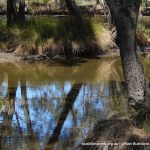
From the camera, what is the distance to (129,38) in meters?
7.26

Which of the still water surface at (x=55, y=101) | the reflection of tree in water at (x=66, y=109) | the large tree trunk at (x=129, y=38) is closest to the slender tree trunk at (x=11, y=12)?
the still water surface at (x=55, y=101)

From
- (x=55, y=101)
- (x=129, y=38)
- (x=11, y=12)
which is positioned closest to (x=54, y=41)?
(x=11, y=12)

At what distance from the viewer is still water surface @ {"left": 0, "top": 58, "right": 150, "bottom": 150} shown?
8555 mm

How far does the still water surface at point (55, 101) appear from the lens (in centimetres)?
855

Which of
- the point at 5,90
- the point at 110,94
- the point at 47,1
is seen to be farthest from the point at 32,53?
the point at 47,1

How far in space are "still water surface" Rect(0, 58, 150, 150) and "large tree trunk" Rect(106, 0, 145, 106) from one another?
0.49 metres

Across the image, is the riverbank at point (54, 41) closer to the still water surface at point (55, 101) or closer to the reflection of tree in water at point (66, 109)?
the still water surface at point (55, 101)

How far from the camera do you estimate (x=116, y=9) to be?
7.22 metres

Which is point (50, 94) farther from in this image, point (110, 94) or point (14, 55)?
point (14, 55)

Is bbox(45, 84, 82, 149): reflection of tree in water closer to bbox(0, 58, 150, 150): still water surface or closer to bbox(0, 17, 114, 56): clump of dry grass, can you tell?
bbox(0, 58, 150, 150): still water surface

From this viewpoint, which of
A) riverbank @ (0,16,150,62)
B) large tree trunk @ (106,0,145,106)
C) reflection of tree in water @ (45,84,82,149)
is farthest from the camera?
riverbank @ (0,16,150,62)

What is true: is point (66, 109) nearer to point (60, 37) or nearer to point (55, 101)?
point (55, 101)

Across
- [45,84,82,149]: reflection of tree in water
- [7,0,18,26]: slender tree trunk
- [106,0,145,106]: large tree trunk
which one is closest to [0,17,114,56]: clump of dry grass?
[7,0,18,26]: slender tree trunk

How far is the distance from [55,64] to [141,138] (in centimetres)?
1119
